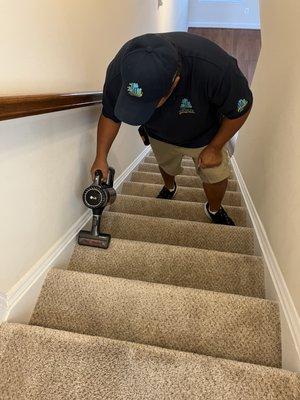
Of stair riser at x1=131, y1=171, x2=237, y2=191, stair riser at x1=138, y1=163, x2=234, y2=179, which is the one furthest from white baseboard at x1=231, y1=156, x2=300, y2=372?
stair riser at x1=138, y1=163, x2=234, y2=179

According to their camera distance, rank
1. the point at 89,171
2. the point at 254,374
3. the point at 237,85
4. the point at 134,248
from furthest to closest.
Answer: the point at 89,171, the point at 134,248, the point at 237,85, the point at 254,374

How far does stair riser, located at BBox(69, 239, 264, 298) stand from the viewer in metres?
1.34

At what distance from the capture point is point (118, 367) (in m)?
0.89

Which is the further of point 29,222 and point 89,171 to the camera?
point 89,171

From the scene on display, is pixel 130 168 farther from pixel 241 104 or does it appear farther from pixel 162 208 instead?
pixel 241 104

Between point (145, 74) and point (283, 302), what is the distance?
869 mm

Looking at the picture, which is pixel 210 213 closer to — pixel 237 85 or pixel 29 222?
pixel 237 85

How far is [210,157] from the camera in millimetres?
1667

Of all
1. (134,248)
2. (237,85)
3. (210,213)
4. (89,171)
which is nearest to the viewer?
(237,85)

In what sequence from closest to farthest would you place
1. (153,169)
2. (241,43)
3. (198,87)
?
(198,87) < (153,169) < (241,43)

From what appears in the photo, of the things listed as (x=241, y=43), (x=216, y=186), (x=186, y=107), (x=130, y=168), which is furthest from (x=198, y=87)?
(x=241, y=43)

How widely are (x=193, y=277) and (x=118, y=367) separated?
562mm

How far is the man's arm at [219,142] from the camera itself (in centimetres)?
148

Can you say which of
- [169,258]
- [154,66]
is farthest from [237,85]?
[169,258]
